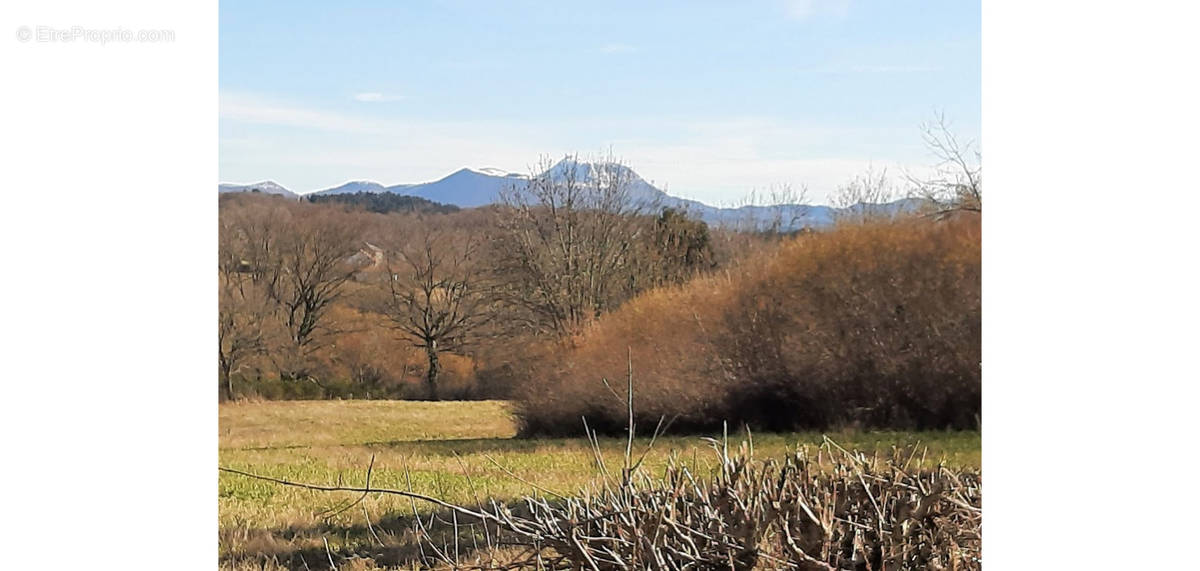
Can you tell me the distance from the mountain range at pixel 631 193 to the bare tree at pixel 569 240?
1 centimetres

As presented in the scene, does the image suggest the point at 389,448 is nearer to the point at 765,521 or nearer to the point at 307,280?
the point at 307,280

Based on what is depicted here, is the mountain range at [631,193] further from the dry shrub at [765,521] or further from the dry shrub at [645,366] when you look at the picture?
the dry shrub at [765,521]

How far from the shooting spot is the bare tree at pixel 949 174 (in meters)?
3.94

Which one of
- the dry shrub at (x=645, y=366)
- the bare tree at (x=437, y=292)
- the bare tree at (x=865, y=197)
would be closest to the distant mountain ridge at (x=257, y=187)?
the bare tree at (x=437, y=292)

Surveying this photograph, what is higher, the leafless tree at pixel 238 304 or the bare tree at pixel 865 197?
the bare tree at pixel 865 197

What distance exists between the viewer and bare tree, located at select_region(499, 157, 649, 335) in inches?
160

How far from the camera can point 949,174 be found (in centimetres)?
397

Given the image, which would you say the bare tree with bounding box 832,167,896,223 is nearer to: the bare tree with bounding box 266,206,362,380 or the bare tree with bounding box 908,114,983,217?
the bare tree with bounding box 908,114,983,217

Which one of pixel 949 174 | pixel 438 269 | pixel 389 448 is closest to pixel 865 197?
pixel 949 174
